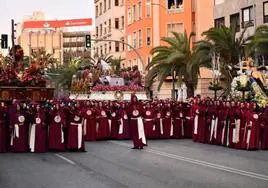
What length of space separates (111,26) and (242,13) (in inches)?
1367

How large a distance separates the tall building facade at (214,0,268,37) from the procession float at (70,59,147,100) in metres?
10.6

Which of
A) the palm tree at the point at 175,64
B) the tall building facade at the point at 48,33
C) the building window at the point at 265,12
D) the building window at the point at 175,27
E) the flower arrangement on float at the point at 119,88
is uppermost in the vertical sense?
the tall building facade at the point at 48,33

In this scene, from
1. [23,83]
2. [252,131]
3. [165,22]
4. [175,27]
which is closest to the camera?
[252,131]

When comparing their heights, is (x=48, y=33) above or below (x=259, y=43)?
above

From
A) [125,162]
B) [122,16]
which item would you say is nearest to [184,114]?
[125,162]

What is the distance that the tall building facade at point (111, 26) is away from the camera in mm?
73375

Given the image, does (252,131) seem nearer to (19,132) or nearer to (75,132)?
(75,132)

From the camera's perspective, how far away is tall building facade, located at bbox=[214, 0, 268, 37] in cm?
4069

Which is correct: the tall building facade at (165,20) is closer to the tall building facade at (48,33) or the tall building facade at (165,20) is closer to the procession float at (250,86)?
the procession float at (250,86)

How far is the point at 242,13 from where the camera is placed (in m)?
43.4

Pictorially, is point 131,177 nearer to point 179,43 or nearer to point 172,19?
point 179,43

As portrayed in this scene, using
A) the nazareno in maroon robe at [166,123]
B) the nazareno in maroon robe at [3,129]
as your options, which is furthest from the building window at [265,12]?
the nazareno in maroon robe at [3,129]

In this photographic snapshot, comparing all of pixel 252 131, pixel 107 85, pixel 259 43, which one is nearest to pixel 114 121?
pixel 107 85

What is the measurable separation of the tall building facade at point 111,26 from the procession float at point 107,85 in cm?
3805
